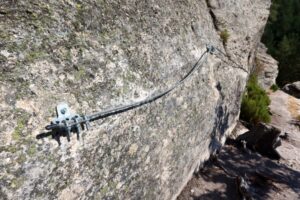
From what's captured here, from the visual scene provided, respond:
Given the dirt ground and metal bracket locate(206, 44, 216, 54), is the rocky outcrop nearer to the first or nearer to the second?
the dirt ground

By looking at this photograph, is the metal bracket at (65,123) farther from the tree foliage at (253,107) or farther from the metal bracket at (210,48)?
the tree foliage at (253,107)

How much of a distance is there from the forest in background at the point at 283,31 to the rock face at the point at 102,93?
114 ft

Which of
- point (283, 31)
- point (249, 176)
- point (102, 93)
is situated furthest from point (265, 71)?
point (283, 31)

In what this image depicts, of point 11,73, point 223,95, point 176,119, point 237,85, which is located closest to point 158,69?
point 176,119

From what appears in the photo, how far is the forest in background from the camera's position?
41938mm

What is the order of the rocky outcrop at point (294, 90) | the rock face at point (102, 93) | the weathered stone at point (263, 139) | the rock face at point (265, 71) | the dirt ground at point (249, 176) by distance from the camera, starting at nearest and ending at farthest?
1. the rock face at point (102, 93)
2. the dirt ground at point (249, 176)
3. the weathered stone at point (263, 139)
4. the rock face at point (265, 71)
5. the rocky outcrop at point (294, 90)

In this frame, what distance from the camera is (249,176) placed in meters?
7.25

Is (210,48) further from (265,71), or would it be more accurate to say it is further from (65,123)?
(265,71)

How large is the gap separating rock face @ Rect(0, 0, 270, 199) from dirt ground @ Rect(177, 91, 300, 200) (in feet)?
1.68

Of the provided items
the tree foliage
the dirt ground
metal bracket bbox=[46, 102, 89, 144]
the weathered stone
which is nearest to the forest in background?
the tree foliage

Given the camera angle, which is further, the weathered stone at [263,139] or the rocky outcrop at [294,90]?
the rocky outcrop at [294,90]

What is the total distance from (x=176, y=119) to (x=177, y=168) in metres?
0.85

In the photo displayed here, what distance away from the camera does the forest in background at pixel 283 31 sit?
41.9m

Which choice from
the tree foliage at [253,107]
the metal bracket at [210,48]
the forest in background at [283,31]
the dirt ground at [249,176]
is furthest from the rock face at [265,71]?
the forest in background at [283,31]
